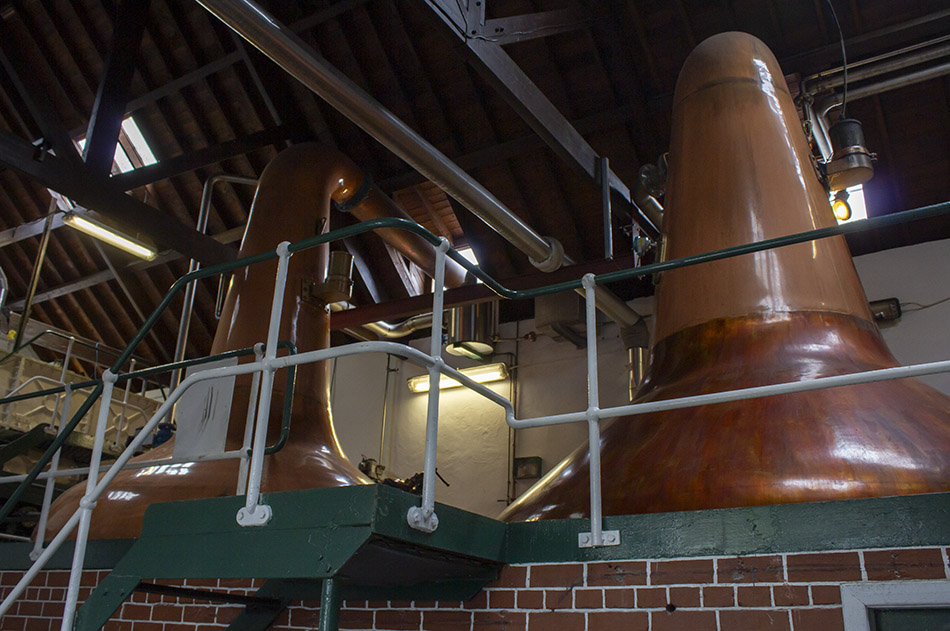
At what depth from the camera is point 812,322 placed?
3.23 m

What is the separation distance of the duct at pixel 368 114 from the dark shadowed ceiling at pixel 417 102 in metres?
0.73

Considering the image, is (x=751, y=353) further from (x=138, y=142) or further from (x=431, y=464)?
(x=138, y=142)

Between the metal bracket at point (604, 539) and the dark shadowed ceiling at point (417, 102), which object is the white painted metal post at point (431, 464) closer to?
the metal bracket at point (604, 539)

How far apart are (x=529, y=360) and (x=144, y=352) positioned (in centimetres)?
728

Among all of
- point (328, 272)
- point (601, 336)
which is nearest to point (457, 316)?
point (601, 336)

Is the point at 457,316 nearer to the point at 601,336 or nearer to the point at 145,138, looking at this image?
the point at 601,336

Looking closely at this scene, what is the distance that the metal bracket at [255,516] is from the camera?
2336 mm

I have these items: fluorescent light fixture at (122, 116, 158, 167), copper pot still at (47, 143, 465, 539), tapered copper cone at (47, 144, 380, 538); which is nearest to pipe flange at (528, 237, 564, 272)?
copper pot still at (47, 143, 465, 539)

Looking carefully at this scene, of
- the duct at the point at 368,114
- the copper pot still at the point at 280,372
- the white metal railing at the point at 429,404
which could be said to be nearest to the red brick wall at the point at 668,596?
the white metal railing at the point at 429,404

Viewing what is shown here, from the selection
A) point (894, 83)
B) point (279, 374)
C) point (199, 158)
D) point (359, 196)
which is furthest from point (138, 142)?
point (894, 83)

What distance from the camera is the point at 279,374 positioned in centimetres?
536

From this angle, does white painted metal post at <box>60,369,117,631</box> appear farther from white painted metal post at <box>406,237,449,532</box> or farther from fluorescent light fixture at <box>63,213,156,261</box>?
fluorescent light fixture at <box>63,213,156,261</box>

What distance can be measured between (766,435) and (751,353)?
1.66 ft

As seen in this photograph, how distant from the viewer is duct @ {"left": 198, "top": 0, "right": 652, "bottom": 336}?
4914 mm
